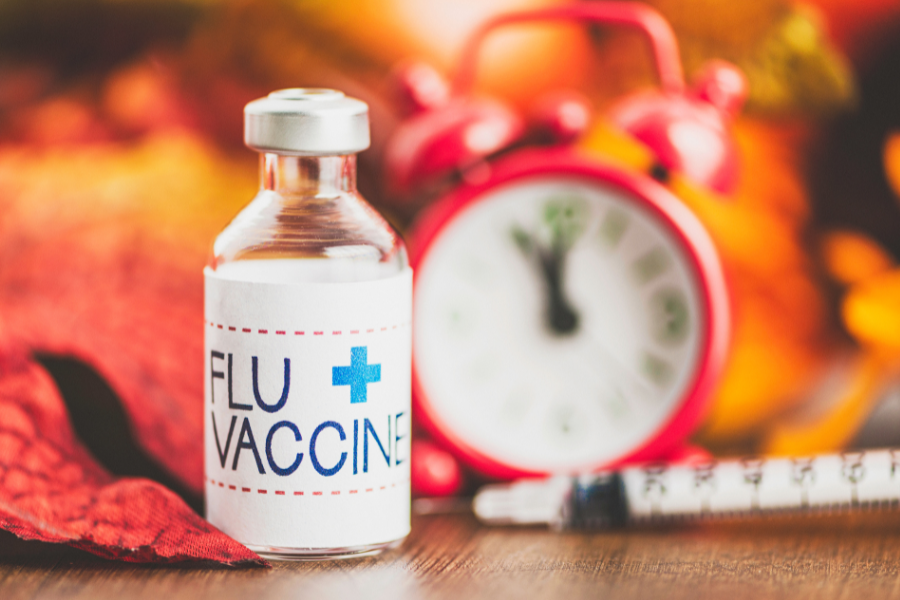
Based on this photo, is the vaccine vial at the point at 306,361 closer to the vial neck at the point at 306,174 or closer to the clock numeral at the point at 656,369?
the vial neck at the point at 306,174

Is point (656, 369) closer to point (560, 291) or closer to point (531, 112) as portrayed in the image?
point (560, 291)

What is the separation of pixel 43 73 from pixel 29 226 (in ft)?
0.59

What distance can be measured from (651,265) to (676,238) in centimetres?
4

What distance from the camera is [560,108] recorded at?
0.89 metres

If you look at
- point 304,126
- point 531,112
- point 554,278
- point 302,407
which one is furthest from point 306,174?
point 531,112

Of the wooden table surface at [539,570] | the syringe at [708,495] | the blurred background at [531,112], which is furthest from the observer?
the blurred background at [531,112]

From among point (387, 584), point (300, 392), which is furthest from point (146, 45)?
point (387, 584)

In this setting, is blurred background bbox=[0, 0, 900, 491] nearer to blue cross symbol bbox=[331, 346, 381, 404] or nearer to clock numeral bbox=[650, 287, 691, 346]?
clock numeral bbox=[650, 287, 691, 346]

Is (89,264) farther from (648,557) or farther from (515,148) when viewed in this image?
(648,557)

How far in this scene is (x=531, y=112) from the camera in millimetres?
1087

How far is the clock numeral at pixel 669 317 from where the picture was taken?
2.96 ft

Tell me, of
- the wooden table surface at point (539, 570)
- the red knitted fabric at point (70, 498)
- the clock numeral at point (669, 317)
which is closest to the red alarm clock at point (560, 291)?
the clock numeral at point (669, 317)

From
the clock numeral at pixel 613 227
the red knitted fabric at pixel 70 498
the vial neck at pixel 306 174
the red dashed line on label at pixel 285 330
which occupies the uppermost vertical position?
the vial neck at pixel 306 174

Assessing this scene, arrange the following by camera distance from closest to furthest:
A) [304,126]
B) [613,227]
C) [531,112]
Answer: [304,126] < [613,227] < [531,112]
